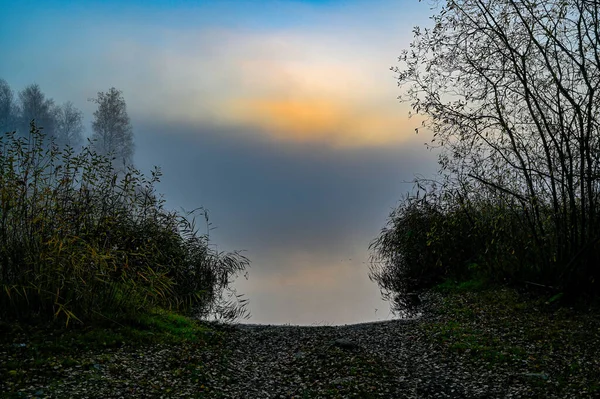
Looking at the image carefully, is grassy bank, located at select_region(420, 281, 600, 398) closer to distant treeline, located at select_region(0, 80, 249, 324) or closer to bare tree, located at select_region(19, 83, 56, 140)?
distant treeline, located at select_region(0, 80, 249, 324)

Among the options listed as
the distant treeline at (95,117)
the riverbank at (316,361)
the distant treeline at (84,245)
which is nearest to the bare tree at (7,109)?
the distant treeline at (95,117)

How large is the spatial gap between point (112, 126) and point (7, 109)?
7573 mm

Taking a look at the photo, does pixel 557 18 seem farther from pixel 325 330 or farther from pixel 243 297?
→ pixel 243 297

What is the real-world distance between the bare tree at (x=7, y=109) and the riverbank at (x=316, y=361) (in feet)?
111

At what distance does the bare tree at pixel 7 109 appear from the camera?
33456 millimetres

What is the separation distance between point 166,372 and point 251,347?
179 centimetres

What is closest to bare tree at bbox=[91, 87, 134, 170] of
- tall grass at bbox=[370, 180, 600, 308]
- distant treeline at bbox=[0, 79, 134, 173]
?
distant treeline at bbox=[0, 79, 134, 173]

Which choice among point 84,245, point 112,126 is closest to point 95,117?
point 112,126

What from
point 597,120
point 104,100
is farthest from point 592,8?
point 104,100

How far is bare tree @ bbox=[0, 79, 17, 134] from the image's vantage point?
3346 centimetres

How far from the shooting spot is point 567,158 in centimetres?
728

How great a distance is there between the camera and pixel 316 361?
543 cm

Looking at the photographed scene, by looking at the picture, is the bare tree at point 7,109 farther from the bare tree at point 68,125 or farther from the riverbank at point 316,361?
the riverbank at point 316,361

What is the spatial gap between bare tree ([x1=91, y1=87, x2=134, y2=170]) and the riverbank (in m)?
30.8
